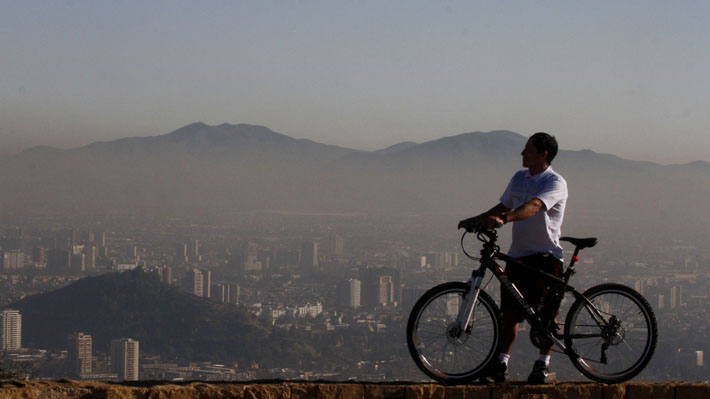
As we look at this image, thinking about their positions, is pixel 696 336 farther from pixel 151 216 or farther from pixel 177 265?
pixel 151 216

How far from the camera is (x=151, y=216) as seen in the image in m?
174

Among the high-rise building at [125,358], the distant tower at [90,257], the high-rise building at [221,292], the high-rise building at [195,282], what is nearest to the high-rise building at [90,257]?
the distant tower at [90,257]

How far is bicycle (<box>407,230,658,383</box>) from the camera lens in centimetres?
657

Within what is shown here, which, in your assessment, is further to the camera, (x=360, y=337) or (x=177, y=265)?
(x=177, y=265)

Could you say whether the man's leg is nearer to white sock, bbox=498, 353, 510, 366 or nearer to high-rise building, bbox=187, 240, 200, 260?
white sock, bbox=498, 353, 510, 366

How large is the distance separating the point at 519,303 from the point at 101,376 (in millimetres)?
49593

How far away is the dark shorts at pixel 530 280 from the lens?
22.1 ft

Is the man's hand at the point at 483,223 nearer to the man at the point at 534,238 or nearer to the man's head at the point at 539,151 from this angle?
the man at the point at 534,238

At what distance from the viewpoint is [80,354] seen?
58812 millimetres

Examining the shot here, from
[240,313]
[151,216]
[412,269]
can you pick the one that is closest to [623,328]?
[240,313]

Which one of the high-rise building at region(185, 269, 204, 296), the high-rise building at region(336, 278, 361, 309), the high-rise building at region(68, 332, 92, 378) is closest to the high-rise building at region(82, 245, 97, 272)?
the high-rise building at region(185, 269, 204, 296)

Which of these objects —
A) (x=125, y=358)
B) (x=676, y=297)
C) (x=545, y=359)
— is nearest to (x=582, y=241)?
(x=545, y=359)

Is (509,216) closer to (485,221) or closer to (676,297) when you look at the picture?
(485,221)

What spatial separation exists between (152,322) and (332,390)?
67398mm
